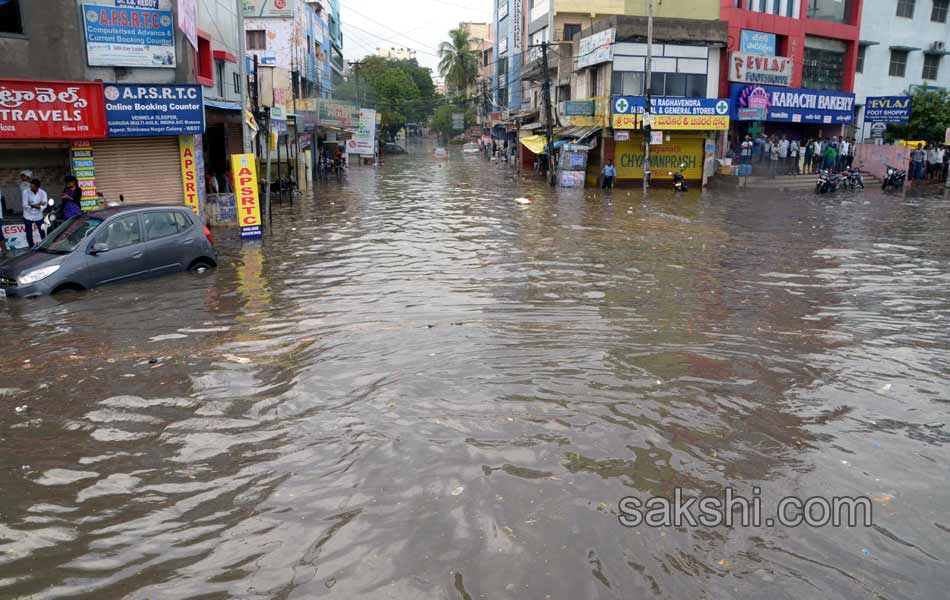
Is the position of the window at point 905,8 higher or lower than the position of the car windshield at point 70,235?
higher

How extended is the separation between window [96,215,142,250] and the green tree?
39.2m

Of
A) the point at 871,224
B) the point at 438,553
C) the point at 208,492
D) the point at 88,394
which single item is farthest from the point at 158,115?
the point at 871,224

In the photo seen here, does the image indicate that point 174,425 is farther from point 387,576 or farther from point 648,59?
point 648,59

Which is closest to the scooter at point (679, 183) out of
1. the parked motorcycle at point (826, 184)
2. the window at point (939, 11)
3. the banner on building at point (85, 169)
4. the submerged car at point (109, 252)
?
the parked motorcycle at point (826, 184)

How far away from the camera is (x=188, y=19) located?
18500 mm

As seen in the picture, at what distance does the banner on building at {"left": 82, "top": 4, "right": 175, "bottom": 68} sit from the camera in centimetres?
1694

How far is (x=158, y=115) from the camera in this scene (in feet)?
58.6

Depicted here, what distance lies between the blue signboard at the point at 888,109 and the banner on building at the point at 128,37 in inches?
1284

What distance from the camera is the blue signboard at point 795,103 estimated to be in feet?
114

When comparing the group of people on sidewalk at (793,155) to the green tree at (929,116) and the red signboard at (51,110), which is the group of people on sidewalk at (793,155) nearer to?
the green tree at (929,116)

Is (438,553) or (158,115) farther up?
(158,115)

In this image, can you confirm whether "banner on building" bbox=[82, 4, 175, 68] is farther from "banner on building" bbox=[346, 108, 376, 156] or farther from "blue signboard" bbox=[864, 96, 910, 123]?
"banner on building" bbox=[346, 108, 376, 156]

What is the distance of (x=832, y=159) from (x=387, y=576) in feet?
119
